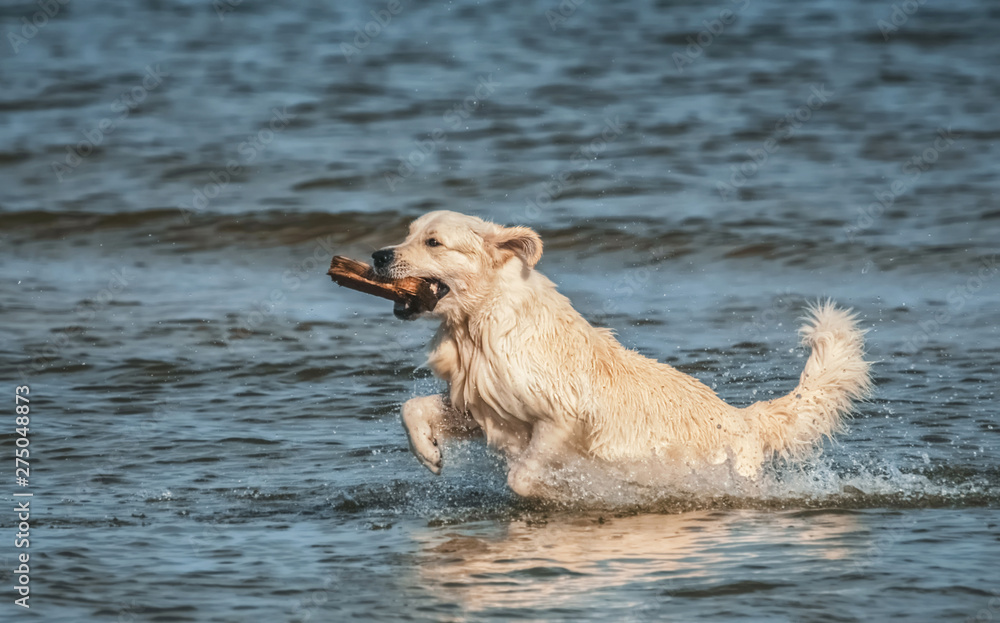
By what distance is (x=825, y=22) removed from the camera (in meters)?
24.9

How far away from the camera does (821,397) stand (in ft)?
23.6

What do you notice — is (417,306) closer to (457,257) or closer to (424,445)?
(457,257)

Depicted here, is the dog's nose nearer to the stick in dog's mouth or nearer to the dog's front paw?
the stick in dog's mouth

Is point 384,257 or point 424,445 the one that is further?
point 424,445

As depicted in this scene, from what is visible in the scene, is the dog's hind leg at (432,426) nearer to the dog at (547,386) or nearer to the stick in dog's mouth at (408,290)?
the dog at (547,386)

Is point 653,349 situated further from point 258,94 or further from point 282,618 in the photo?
point 258,94

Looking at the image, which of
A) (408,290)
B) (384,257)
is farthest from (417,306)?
(384,257)

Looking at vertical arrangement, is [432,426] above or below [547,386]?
below

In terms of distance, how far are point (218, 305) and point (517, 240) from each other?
6008 mm

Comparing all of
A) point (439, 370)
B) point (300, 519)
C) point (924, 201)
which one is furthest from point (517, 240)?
point (924, 201)

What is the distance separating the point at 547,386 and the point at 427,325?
18.2 ft

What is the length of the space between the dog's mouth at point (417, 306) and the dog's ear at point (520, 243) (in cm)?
39

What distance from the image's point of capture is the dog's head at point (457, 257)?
663cm

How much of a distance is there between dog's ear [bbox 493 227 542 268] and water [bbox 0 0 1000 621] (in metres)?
1.12
